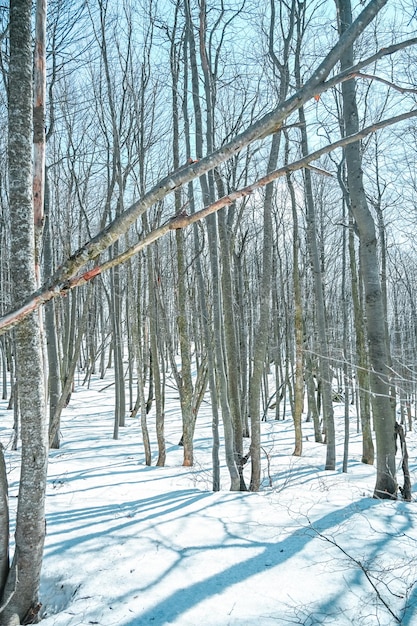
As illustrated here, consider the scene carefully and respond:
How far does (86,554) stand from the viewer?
3.46 metres

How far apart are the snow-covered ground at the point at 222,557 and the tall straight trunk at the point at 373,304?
62 centimetres

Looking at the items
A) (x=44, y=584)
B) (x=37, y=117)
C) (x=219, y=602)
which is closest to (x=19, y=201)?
(x=37, y=117)

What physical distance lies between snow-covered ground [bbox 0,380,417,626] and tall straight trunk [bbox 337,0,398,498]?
0.62m

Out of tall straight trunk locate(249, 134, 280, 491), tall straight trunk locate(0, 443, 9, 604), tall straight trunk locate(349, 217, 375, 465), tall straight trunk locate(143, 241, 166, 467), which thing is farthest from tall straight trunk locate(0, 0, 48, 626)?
tall straight trunk locate(349, 217, 375, 465)

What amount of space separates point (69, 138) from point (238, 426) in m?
8.54

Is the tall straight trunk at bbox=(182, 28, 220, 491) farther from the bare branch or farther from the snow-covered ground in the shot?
the bare branch

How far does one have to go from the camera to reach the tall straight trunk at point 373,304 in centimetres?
535

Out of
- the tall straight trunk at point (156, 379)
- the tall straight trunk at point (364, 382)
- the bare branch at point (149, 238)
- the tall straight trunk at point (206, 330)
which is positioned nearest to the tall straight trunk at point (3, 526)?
the bare branch at point (149, 238)

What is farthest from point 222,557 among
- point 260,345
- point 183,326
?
point 183,326

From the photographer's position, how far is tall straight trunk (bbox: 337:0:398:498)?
5.35 metres

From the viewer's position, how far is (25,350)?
2.82 metres

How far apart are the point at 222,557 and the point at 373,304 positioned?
11.9 feet

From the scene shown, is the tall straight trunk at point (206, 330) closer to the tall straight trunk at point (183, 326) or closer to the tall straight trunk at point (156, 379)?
the tall straight trunk at point (183, 326)

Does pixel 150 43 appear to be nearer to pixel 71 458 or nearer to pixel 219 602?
pixel 71 458
